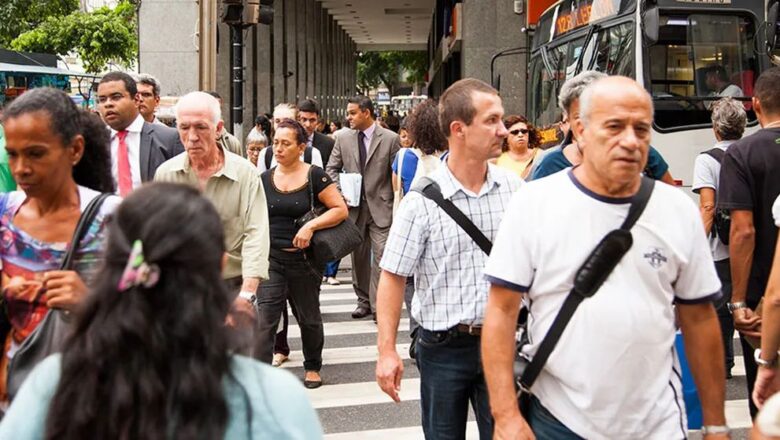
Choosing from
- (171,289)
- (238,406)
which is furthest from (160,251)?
(238,406)

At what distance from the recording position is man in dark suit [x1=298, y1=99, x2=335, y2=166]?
10961 millimetres

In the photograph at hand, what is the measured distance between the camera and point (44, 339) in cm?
300

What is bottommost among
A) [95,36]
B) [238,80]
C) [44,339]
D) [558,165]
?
[44,339]

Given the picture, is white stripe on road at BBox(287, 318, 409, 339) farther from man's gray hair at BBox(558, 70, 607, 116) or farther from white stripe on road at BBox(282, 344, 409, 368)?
man's gray hair at BBox(558, 70, 607, 116)

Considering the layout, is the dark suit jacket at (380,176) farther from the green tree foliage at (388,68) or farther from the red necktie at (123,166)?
the green tree foliage at (388,68)

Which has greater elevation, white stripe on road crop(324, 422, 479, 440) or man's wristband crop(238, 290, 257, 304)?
man's wristband crop(238, 290, 257, 304)

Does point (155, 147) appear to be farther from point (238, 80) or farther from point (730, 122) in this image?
point (238, 80)

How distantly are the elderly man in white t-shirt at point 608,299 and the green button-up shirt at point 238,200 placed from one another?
8.05ft

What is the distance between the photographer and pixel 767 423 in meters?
2.00

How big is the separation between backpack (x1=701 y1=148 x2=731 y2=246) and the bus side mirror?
4.44 m

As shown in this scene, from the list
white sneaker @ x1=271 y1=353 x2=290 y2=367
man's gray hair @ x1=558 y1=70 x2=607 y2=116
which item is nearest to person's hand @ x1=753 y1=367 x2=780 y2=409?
man's gray hair @ x1=558 y1=70 x2=607 y2=116

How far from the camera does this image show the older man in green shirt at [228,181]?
5352 mm

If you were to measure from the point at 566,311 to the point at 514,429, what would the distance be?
1.42 feet

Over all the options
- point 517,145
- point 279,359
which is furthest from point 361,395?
point 517,145
